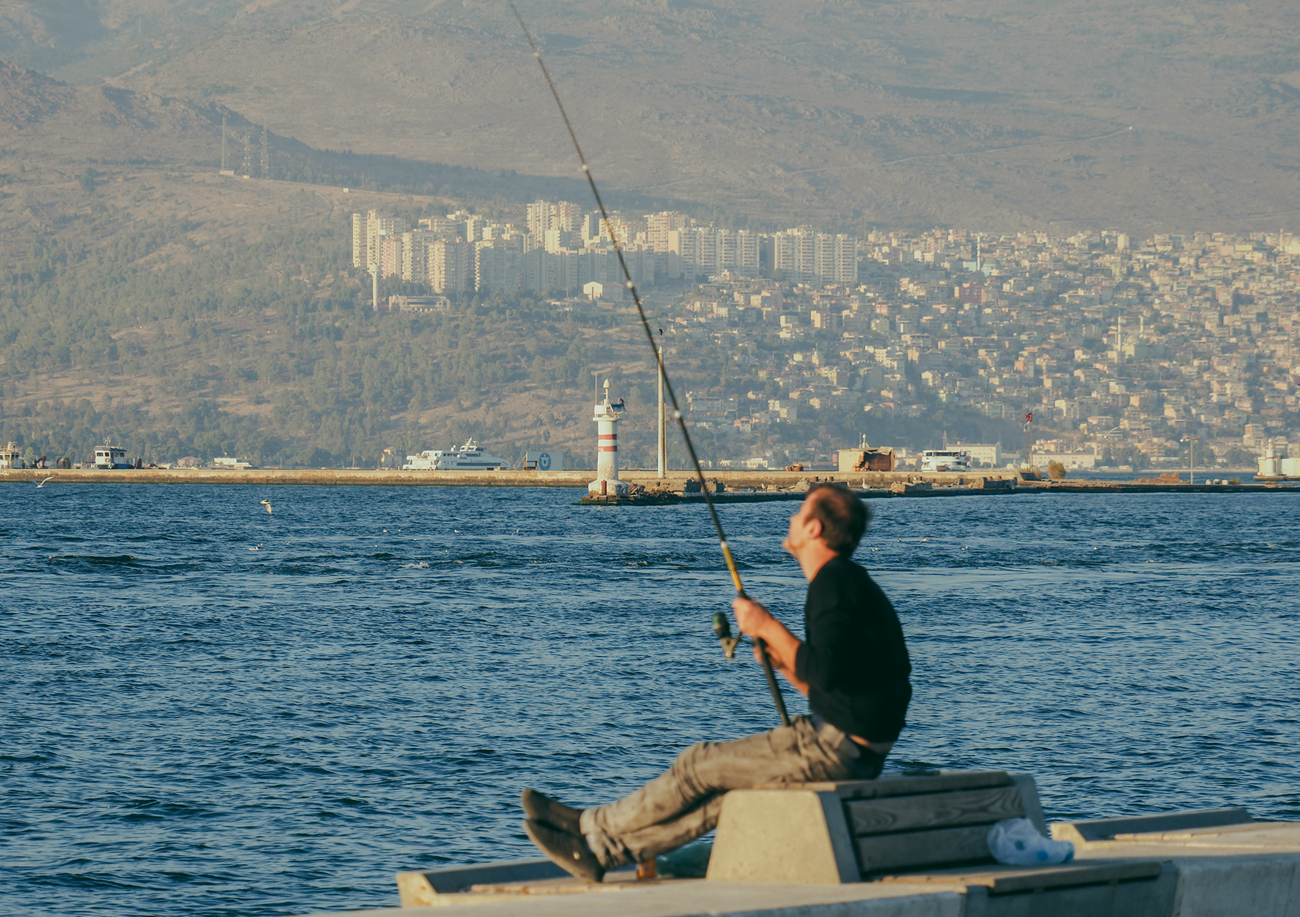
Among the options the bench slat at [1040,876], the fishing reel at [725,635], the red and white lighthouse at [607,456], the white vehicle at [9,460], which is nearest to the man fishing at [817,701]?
the fishing reel at [725,635]

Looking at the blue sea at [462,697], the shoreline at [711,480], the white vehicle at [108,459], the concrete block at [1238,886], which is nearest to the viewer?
the concrete block at [1238,886]

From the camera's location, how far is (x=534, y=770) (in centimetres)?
1555

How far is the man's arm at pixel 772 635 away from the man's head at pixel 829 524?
0.27m

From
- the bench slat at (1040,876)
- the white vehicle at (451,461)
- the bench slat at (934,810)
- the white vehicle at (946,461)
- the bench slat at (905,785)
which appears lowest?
the white vehicle at (451,461)

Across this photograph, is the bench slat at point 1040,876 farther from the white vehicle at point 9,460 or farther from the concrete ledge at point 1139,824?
the white vehicle at point 9,460

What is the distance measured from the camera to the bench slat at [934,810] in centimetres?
621

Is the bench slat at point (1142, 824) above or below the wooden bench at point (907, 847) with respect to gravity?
below

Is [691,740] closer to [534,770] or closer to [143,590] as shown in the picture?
[534,770]

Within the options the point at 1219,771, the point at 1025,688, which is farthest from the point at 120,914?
the point at 1025,688

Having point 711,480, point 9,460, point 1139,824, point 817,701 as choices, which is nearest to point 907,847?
Result: point 817,701

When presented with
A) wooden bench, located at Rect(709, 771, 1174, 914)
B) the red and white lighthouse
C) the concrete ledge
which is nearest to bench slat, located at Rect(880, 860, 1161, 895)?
wooden bench, located at Rect(709, 771, 1174, 914)

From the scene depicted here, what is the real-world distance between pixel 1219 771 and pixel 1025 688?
6.03 meters

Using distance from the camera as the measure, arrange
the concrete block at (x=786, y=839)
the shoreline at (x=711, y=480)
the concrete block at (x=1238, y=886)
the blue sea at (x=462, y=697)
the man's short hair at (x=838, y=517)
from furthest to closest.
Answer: the shoreline at (x=711, y=480)
the blue sea at (x=462, y=697)
the concrete block at (x=1238, y=886)
the man's short hair at (x=838, y=517)
the concrete block at (x=786, y=839)

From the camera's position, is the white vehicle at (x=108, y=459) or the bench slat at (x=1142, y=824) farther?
the white vehicle at (x=108, y=459)
